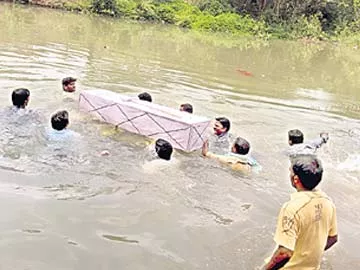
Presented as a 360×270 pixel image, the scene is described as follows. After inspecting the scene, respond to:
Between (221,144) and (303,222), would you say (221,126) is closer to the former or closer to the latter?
(221,144)

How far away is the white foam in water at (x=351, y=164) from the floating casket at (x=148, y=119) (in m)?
2.28

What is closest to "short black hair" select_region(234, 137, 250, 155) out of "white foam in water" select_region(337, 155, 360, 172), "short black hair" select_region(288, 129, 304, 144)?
"short black hair" select_region(288, 129, 304, 144)

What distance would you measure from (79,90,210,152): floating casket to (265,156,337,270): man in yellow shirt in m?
3.92

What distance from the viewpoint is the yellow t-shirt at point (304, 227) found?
12.0 feet

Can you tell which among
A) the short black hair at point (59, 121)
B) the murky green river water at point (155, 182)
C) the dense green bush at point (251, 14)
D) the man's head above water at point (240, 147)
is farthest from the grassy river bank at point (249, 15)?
the man's head above water at point (240, 147)

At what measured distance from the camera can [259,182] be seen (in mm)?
7211

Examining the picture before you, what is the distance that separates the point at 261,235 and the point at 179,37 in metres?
19.0

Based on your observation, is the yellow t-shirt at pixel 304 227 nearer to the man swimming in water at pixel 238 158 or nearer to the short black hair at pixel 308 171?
the short black hair at pixel 308 171

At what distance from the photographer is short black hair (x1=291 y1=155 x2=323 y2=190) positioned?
3.70m

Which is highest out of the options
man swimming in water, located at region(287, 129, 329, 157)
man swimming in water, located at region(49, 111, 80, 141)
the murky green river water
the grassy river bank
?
the grassy river bank

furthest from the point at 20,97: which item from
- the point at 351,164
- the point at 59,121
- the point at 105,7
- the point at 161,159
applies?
the point at 105,7

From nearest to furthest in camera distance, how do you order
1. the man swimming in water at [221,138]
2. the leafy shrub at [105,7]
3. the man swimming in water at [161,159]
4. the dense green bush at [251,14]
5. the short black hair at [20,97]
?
the man swimming in water at [161,159], the short black hair at [20,97], the man swimming in water at [221,138], the leafy shrub at [105,7], the dense green bush at [251,14]

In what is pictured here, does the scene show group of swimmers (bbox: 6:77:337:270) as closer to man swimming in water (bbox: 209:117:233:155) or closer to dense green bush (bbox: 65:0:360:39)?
man swimming in water (bbox: 209:117:233:155)

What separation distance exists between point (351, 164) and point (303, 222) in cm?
519
